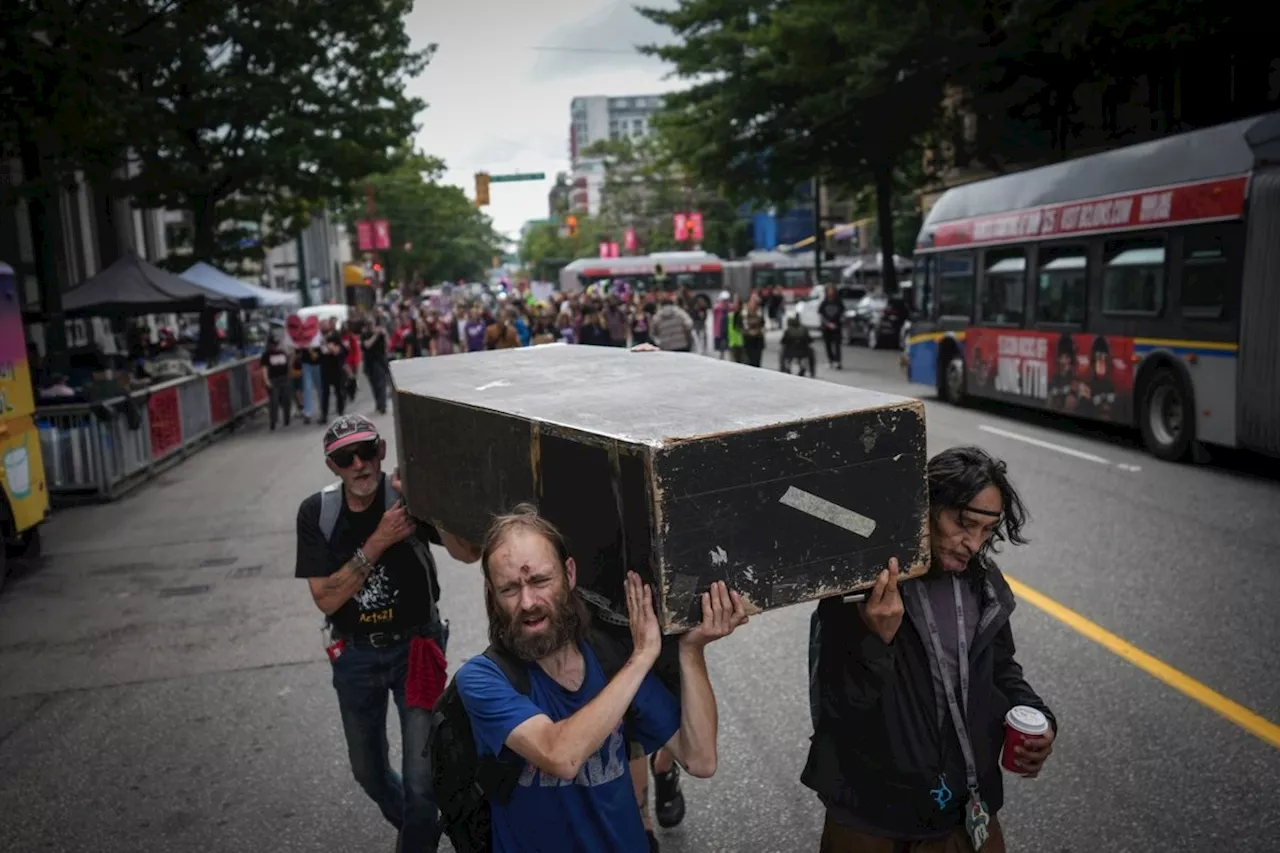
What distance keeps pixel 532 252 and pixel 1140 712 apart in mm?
171699

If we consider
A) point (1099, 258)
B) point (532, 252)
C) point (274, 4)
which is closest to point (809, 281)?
point (274, 4)

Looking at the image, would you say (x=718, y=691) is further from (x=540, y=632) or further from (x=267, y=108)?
(x=267, y=108)

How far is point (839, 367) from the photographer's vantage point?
84.4 ft

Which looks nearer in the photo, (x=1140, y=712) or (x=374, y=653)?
(x=374, y=653)

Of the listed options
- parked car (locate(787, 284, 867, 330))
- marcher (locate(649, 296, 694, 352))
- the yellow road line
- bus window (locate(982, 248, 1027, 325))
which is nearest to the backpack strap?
the yellow road line

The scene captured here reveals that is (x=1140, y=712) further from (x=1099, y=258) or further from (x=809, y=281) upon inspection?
(x=809, y=281)

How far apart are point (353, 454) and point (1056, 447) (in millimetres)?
11173

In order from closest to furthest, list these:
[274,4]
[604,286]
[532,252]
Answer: [274,4]
[604,286]
[532,252]

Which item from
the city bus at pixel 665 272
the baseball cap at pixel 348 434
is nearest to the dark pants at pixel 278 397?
the baseball cap at pixel 348 434

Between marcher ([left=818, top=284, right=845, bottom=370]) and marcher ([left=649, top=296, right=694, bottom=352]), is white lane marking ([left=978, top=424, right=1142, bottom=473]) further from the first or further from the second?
marcher ([left=818, top=284, right=845, bottom=370])

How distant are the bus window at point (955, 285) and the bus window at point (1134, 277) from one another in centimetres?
364

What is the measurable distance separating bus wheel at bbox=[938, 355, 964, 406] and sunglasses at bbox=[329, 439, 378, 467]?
14.9m

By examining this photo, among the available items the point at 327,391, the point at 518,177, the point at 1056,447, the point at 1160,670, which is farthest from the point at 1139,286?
the point at 518,177

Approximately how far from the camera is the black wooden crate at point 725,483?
227 centimetres
